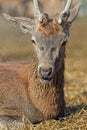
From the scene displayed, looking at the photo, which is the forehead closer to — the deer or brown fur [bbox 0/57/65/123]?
the deer

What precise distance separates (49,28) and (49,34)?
0.12 m

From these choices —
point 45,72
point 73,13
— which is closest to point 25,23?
point 73,13

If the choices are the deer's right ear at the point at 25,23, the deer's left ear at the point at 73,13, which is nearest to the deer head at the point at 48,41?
the deer's right ear at the point at 25,23

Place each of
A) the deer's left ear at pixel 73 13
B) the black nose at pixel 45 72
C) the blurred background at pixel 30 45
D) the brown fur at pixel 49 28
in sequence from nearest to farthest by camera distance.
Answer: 1. the black nose at pixel 45 72
2. the brown fur at pixel 49 28
3. the deer's left ear at pixel 73 13
4. the blurred background at pixel 30 45

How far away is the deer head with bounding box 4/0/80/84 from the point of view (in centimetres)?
943

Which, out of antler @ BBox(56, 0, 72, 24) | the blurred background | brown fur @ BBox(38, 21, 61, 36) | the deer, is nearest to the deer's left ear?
the deer

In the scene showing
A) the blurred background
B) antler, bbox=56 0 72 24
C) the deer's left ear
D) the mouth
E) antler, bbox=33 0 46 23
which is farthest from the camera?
the blurred background

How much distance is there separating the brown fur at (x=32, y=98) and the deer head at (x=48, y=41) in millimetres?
397

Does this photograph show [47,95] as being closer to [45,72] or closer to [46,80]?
[46,80]

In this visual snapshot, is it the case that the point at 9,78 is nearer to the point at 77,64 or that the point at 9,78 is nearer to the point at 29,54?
the point at 77,64

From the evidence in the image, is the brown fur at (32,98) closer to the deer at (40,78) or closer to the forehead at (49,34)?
the deer at (40,78)

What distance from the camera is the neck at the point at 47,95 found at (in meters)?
10.1

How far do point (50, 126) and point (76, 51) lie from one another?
20668mm

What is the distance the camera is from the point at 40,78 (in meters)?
9.80
